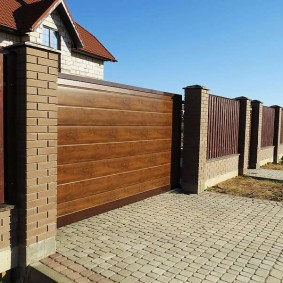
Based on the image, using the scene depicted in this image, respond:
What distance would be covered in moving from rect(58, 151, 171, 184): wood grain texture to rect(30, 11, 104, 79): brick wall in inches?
370

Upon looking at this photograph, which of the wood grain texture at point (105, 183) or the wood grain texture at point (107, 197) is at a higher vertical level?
the wood grain texture at point (105, 183)

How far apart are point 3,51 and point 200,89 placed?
5.04m

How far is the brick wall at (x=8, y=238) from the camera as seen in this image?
11.6 ft

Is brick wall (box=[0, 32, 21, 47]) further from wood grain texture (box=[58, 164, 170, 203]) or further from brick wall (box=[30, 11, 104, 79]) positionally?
wood grain texture (box=[58, 164, 170, 203])

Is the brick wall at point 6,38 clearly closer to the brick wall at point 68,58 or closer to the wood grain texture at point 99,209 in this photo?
the brick wall at point 68,58

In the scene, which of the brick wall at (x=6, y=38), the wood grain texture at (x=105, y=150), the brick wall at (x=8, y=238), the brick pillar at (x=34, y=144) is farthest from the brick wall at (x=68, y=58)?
the brick wall at (x=8, y=238)

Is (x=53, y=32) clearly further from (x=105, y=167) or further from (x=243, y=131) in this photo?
(x=105, y=167)

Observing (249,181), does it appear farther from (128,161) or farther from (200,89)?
(128,161)

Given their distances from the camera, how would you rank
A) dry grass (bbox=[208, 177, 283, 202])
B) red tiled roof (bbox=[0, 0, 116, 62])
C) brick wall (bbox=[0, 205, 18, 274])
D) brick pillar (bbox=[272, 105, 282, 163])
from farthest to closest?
Result: brick pillar (bbox=[272, 105, 282, 163]) → red tiled roof (bbox=[0, 0, 116, 62]) → dry grass (bbox=[208, 177, 283, 202]) → brick wall (bbox=[0, 205, 18, 274])

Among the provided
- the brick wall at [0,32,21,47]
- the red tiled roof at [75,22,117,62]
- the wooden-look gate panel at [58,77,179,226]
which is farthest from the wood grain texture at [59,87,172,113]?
the red tiled roof at [75,22,117,62]

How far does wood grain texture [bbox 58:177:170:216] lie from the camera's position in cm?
507

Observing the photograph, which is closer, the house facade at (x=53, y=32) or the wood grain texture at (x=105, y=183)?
the wood grain texture at (x=105, y=183)

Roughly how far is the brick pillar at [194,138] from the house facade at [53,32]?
23.5 feet

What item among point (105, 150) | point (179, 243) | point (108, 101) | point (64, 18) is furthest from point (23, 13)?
point (179, 243)
